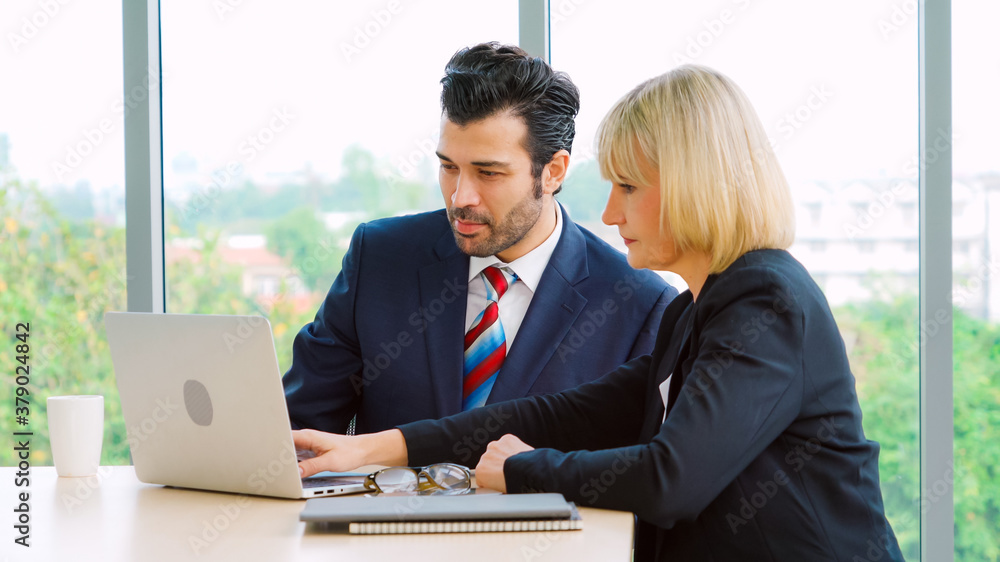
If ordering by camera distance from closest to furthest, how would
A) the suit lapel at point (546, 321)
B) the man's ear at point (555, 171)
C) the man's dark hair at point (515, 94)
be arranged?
the suit lapel at point (546, 321) → the man's dark hair at point (515, 94) → the man's ear at point (555, 171)

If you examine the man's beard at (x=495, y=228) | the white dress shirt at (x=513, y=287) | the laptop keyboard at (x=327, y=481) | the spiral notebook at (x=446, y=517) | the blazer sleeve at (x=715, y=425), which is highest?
the man's beard at (x=495, y=228)

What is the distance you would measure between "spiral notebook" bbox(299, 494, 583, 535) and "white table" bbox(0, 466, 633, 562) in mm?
12

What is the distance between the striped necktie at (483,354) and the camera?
1.96 meters

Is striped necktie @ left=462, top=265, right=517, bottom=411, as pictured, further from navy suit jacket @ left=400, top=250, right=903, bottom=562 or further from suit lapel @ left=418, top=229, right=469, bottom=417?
navy suit jacket @ left=400, top=250, right=903, bottom=562

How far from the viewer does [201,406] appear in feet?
4.24

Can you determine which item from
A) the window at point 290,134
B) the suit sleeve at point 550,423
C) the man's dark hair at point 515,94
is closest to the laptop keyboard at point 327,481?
the suit sleeve at point 550,423

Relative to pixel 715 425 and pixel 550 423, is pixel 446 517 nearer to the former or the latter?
pixel 715 425

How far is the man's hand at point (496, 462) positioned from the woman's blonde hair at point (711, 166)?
44cm

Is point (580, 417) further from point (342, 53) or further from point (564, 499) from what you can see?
point (342, 53)

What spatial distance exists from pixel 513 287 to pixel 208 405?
3.06 ft

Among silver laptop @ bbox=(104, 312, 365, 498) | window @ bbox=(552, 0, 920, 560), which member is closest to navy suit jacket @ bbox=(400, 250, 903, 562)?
silver laptop @ bbox=(104, 312, 365, 498)

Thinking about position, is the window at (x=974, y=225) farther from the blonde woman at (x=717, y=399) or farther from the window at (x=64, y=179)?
the window at (x=64, y=179)

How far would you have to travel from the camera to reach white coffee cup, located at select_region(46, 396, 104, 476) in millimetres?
1523

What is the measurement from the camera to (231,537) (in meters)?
1.09
